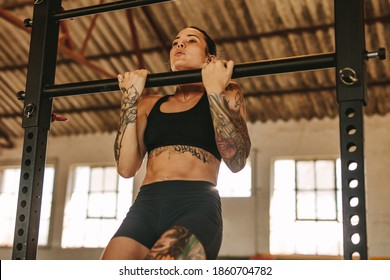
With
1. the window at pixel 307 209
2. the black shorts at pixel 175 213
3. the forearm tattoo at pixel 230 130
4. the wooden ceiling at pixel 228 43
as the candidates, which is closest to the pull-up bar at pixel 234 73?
the forearm tattoo at pixel 230 130

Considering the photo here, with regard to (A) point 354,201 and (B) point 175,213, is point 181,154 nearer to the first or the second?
(B) point 175,213

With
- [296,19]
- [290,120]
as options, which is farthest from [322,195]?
[296,19]

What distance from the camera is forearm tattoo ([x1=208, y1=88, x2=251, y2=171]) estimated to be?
163 cm

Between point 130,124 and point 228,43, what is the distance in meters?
6.21

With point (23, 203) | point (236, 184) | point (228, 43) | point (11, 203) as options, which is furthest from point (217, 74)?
point (11, 203)

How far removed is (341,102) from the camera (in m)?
1.37

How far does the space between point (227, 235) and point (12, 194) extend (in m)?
4.39

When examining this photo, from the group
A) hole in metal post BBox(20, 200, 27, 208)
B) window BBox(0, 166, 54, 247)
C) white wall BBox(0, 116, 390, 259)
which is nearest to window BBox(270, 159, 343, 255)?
white wall BBox(0, 116, 390, 259)

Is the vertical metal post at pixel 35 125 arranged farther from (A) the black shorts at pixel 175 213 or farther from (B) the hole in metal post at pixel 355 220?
(B) the hole in metal post at pixel 355 220

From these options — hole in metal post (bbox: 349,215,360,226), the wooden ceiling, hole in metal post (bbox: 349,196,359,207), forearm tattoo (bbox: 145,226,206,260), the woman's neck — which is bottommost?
forearm tattoo (bbox: 145,226,206,260)

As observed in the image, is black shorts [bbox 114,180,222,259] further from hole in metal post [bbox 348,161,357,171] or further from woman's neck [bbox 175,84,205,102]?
hole in metal post [bbox 348,161,357,171]

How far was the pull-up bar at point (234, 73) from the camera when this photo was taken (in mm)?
1430

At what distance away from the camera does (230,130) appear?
1.67 m

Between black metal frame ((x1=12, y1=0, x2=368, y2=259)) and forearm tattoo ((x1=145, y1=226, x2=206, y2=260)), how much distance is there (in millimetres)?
422
